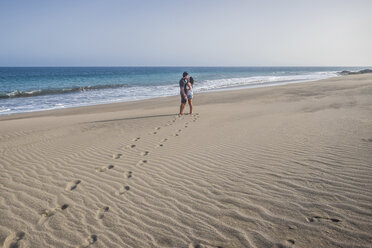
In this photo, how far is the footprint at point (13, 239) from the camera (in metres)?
2.82

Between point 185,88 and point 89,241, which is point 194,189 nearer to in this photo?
point 89,241

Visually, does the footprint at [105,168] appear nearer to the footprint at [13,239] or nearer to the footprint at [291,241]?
the footprint at [13,239]

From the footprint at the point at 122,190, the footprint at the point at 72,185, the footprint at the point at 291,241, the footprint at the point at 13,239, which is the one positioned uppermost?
the footprint at the point at 291,241

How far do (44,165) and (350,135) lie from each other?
7.03 meters

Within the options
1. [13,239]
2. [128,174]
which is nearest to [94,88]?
[128,174]

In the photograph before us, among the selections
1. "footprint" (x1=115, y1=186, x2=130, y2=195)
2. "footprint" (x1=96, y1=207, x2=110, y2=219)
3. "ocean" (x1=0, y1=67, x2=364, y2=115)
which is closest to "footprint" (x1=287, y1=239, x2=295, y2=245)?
"footprint" (x1=96, y1=207, x2=110, y2=219)

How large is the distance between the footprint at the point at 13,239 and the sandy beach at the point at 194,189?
0.01 metres

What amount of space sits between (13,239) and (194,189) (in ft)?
7.89

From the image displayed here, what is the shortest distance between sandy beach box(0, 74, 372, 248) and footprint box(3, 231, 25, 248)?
12mm

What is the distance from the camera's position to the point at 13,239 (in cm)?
292

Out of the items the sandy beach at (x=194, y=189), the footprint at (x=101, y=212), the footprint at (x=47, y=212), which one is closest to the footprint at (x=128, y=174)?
the sandy beach at (x=194, y=189)

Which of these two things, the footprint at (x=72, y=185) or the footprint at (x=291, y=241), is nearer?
the footprint at (x=291, y=241)

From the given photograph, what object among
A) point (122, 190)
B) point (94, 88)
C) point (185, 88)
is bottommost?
point (122, 190)

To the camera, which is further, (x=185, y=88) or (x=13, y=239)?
(x=185, y=88)
